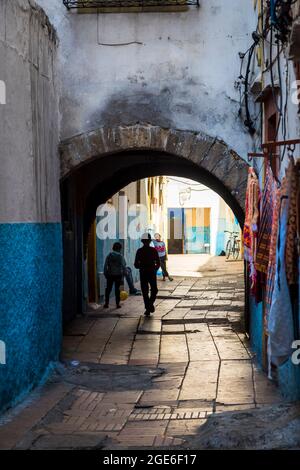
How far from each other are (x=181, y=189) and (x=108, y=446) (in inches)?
1518

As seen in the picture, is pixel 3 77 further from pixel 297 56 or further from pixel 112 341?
pixel 112 341

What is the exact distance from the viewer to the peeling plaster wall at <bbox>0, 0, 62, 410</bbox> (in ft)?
27.2

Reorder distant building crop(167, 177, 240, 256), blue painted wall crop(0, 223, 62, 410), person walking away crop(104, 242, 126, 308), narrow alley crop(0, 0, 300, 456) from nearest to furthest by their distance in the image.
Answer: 1. narrow alley crop(0, 0, 300, 456)
2. blue painted wall crop(0, 223, 62, 410)
3. person walking away crop(104, 242, 126, 308)
4. distant building crop(167, 177, 240, 256)

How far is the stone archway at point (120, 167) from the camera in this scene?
11180 millimetres

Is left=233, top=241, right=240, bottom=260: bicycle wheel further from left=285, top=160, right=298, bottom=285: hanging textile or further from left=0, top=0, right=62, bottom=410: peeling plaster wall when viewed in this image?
left=285, top=160, right=298, bottom=285: hanging textile

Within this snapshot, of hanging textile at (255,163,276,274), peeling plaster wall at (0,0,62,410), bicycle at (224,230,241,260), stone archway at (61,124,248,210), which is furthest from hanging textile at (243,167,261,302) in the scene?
bicycle at (224,230,241,260)

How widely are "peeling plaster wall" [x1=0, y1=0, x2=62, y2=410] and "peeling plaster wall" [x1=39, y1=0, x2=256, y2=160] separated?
460 millimetres

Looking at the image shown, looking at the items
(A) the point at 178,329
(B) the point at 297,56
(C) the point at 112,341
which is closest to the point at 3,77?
(B) the point at 297,56

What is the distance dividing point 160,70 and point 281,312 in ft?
16.6

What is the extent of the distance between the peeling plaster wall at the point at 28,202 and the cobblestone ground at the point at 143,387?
0.47 meters

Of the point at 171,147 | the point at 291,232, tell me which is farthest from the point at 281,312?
the point at 171,147

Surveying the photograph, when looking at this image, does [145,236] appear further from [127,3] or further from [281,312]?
[281,312]

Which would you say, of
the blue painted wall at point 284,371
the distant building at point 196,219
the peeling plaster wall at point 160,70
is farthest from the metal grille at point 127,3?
the distant building at point 196,219

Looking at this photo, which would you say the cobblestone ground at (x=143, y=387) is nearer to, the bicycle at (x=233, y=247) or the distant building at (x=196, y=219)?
the bicycle at (x=233, y=247)
